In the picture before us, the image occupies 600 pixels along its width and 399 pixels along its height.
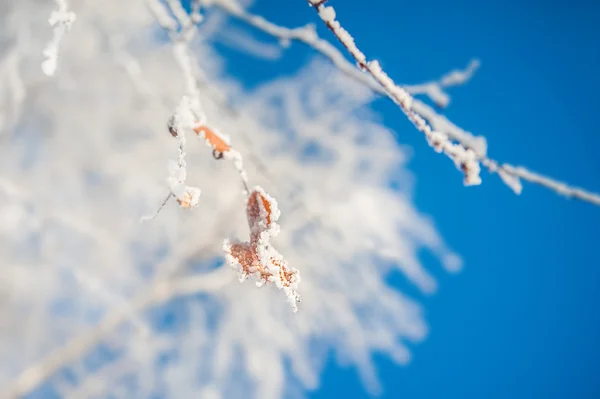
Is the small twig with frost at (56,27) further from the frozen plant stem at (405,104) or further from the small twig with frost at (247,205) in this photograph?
the frozen plant stem at (405,104)

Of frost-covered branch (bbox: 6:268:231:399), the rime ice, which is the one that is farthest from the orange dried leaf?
frost-covered branch (bbox: 6:268:231:399)

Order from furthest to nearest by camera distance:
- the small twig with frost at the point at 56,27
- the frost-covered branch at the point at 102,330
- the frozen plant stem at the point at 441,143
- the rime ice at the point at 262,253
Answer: the frost-covered branch at the point at 102,330 → the small twig with frost at the point at 56,27 → the rime ice at the point at 262,253 → the frozen plant stem at the point at 441,143

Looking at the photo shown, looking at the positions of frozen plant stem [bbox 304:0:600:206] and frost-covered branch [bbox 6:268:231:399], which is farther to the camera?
frost-covered branch [bbox 6:268:231:399]

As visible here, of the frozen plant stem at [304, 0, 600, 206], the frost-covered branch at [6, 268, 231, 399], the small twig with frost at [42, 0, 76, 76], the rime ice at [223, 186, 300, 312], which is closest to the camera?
the frozen plant stem at [304, 0, 600, 206]

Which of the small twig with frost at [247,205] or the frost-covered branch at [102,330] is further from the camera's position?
the frost-covered branch at [102,330]

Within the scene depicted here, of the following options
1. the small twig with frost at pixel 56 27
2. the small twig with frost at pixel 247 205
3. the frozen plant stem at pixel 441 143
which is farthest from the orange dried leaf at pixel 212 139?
the small twig with frost at pixel 56 27

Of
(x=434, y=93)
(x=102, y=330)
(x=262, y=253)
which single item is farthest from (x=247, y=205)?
(x=102, y=330)

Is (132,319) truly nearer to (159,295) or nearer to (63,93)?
(159,295)

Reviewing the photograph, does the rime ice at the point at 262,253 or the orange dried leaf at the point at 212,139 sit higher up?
the orange dried leaf at the point at 212,139

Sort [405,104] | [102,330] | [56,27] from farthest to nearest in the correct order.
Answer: [102,330]
[56,27]
[405,104]

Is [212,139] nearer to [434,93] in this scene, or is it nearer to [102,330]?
[434,93]

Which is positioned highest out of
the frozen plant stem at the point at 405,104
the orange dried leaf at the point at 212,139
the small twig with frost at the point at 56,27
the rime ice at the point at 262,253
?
the small twig with frost at the point at 56,27

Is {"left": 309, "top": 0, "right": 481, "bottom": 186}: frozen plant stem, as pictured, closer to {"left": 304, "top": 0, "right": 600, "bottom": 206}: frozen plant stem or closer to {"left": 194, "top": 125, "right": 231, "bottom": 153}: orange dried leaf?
{"left": 304, "top": 0, "right": 600, "bottom": 206}: frozen plant stem
